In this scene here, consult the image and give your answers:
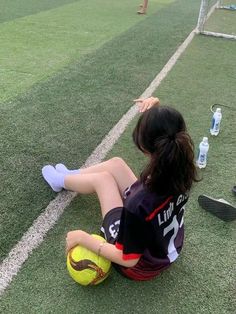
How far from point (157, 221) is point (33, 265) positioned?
0.91 meters

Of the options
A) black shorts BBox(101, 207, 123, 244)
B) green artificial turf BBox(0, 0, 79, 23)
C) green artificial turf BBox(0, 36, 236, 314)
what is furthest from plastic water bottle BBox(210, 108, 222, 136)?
green artificial turf BBox(0, 0, 79, 23)

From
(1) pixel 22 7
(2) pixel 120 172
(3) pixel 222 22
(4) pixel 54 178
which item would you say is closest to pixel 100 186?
(2) pixel 120 172

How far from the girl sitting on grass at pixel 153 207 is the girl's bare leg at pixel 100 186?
0.07 metres

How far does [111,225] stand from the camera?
8.56 ft

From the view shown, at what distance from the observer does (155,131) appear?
78.8 inches

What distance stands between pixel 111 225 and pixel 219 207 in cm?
91

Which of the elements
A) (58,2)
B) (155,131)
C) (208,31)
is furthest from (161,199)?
(58,2)

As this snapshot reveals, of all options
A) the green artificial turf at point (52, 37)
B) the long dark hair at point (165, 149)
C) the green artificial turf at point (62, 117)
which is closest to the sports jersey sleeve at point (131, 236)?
the long dark hair at point (165, 149)

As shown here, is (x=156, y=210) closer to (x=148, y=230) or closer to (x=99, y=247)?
(x=148, y=230)

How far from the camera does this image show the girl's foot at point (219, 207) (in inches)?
120

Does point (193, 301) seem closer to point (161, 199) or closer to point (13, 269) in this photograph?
point (161, 199)

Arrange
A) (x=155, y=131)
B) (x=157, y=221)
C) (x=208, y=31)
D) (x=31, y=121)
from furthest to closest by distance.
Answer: (x=208, y=31) < (x=31, y=121) < (x=157, y=221) < (x=155, y=131)

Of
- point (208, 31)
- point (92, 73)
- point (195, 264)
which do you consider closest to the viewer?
point (195, 264)

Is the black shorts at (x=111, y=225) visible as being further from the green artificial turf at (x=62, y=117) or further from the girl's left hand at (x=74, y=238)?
the green artificial turf at (x=62, y=117)
